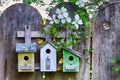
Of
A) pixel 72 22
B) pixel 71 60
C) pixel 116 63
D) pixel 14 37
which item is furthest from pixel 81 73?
pixel 14 37

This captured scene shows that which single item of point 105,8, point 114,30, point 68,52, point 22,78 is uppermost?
point 105,8

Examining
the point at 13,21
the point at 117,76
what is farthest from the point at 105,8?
the point at 13,21

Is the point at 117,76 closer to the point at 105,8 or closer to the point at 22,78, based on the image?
the point at 105,8

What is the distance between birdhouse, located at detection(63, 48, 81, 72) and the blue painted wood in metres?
0.26

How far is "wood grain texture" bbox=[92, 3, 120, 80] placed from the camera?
9.67ft

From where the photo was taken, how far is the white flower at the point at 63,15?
275cm

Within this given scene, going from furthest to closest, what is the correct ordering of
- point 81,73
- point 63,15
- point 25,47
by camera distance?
1. point 81,73
2. point 25,47
3. point 63,15

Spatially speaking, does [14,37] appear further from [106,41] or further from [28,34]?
[106,41]

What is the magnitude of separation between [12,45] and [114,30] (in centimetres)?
86

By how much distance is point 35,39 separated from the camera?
293cm

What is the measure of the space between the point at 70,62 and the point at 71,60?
27mm

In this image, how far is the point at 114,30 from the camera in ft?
9.68

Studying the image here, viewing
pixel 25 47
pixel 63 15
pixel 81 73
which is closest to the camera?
pixel 63 15

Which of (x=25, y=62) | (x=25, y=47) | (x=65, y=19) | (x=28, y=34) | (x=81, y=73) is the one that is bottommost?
(x=81, y=73)
